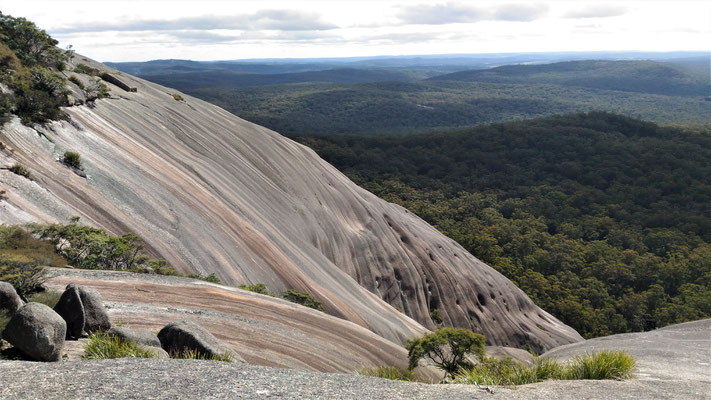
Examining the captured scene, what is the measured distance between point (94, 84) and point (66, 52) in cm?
719

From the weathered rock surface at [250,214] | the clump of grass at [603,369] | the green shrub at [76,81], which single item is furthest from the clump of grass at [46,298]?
the green shrub at [76,81]

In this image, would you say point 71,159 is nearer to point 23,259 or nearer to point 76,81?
point 76,81

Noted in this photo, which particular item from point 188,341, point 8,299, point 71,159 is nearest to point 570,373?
point 188,341

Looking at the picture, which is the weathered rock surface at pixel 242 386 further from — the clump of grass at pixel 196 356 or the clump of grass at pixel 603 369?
the clump of grass at pixel 196 356

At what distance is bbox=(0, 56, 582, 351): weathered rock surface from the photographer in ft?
69.2

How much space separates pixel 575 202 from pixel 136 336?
4514 inches

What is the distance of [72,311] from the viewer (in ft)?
37.3

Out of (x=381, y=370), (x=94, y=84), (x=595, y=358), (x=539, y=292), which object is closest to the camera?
(x=595, y=358)

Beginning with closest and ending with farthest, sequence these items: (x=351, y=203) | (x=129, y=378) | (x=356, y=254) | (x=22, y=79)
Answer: (x=129, y=378) < (x=22, y=79) < (x=356, y=254) < (x=351, y=203)

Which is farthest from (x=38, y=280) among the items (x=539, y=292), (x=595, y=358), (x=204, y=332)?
(x=539, y=292)

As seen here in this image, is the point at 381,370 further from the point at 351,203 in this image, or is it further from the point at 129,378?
the point at 351,203

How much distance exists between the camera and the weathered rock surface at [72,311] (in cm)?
1134

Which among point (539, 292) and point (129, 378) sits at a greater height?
point (129, 378)

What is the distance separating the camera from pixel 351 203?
141 feet
